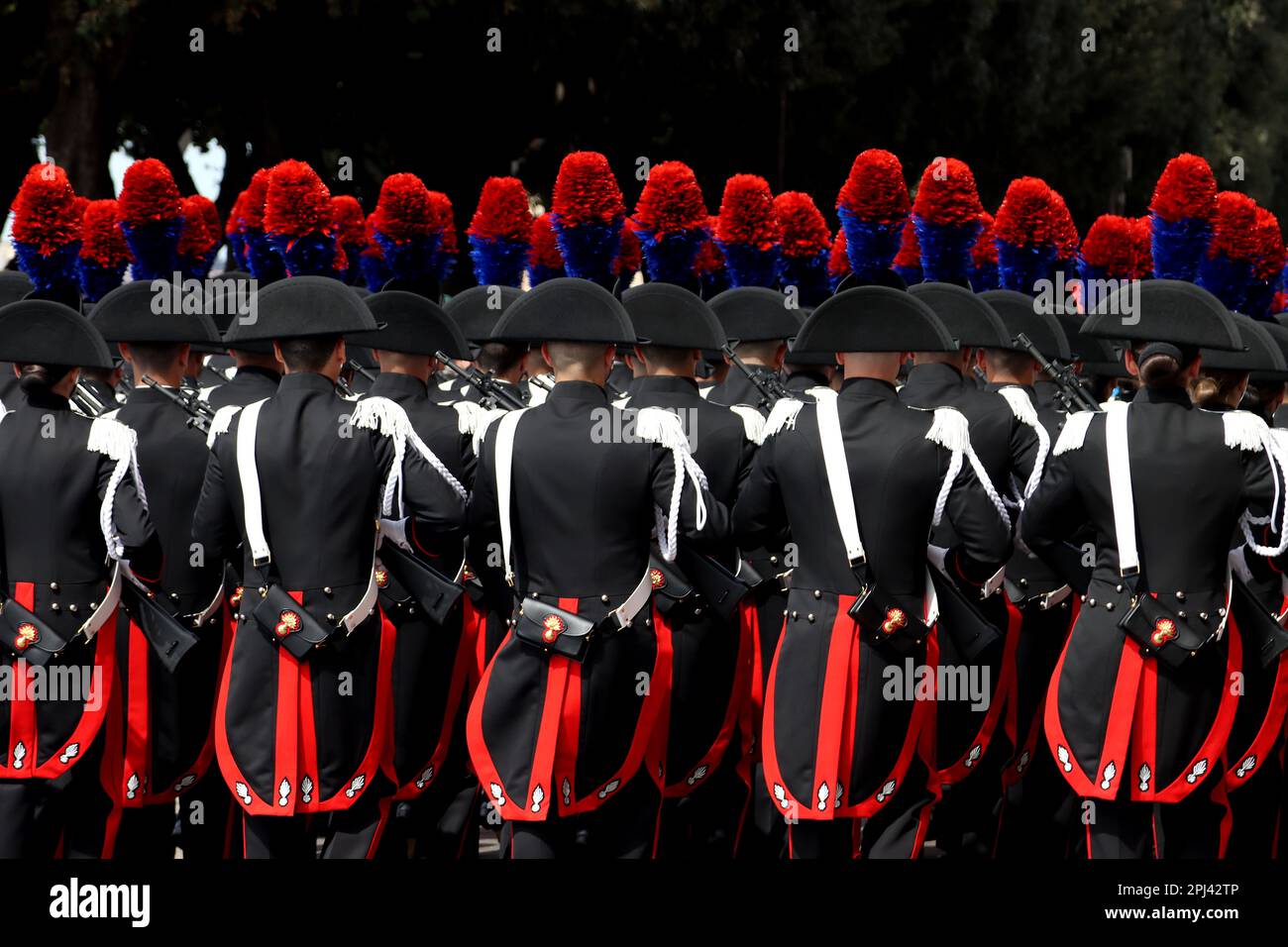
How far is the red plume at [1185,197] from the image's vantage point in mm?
7746

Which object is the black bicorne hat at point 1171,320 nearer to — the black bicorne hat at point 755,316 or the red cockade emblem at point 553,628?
the red cockade emblem at point 553,628

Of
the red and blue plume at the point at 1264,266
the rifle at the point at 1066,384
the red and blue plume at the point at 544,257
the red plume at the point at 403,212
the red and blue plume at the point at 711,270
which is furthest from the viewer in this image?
the red and blue plume at the point at 544,257

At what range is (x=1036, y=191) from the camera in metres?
8.91

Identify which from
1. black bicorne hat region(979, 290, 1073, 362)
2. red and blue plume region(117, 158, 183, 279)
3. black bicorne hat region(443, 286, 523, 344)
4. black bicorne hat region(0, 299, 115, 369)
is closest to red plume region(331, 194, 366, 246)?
black bicorne hat region(443, 286, 523, 344)

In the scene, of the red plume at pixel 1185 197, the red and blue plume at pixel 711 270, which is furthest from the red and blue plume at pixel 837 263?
the red plume at pixel 1185 197

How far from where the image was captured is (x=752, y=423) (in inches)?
288

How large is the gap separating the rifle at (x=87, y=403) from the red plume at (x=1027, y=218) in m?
3.94

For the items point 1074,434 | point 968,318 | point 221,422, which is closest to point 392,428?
point 221,422

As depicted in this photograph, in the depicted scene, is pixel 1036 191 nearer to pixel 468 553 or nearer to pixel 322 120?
pixel 468 553

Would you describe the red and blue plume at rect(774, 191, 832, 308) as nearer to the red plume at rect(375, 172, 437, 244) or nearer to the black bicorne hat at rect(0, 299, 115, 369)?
the red plume at rect(375, 172, 437, 244)

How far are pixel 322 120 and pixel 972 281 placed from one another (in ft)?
55.1

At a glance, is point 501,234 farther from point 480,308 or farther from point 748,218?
point 748,218

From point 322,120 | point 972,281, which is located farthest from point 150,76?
point 972,281
